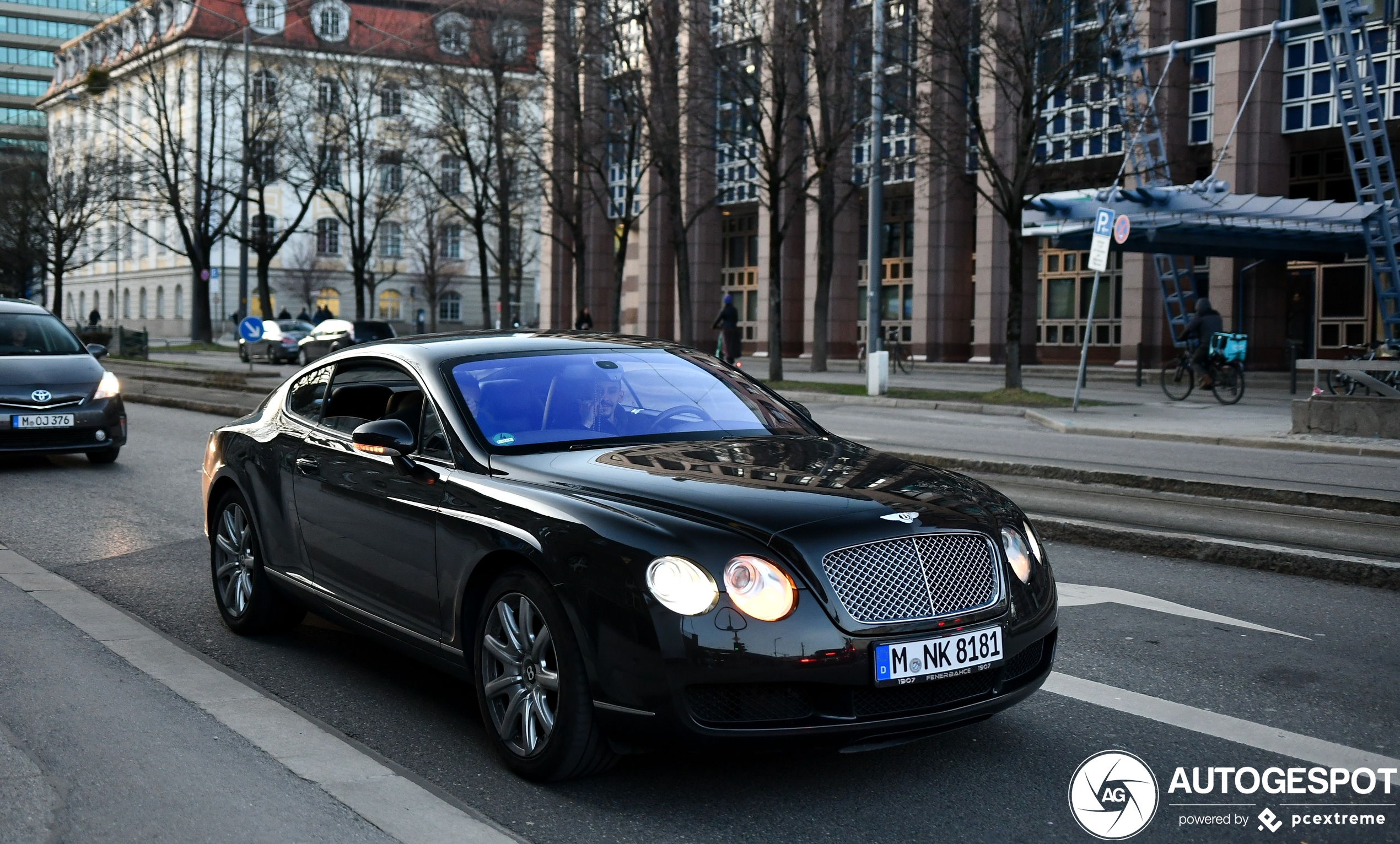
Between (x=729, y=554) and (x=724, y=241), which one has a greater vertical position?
(x=724, y=241)

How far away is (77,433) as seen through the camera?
1277 cm

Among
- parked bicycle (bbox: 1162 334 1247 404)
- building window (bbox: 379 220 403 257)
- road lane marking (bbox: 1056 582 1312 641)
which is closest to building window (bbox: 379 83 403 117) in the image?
building window (bbox: 379 220 403 257)

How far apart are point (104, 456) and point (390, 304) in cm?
7448

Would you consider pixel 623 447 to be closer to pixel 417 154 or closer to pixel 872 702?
pixel 872 702

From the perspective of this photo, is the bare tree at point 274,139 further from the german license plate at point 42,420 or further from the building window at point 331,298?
the german license plate at point 42,420

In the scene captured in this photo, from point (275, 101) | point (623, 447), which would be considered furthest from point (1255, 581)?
point (275, 101)

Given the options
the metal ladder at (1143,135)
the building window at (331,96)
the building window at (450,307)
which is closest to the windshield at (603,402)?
the metal ladder at (1143,135)

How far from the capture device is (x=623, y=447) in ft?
16.2

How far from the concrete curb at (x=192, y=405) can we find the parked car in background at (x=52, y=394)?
15.6ft

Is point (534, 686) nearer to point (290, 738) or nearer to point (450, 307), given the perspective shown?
point (290, 738)

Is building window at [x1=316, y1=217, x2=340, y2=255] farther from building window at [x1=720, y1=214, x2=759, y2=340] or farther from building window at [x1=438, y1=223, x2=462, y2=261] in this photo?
building window at [x1=720, y1=214, x2=759, y2=340]

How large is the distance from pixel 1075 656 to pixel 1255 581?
2.21m

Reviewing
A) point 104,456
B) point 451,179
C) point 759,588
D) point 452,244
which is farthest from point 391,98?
point 759,588

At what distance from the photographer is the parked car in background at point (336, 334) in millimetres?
40584
